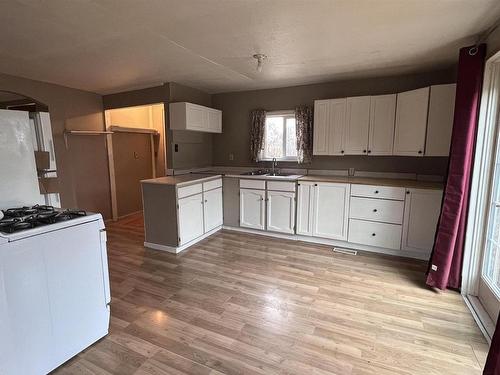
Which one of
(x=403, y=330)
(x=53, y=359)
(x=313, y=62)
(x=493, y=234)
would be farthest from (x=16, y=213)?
(x=493, y=234)

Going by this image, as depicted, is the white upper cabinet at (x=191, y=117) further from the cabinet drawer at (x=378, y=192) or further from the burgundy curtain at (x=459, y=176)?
the burgundy curtain at (x=459, y=176)

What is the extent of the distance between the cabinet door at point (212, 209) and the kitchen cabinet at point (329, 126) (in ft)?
5.44

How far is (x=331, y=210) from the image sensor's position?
3.52 m

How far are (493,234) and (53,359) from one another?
3.36 meters

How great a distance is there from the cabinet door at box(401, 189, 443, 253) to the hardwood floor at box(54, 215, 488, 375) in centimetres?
24

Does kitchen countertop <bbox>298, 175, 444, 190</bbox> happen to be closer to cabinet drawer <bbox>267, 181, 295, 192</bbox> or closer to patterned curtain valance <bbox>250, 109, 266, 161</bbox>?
cabinet drawer <bbox>267, 181, 295, 192</bbox>

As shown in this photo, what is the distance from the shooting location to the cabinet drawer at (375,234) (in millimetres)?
3217

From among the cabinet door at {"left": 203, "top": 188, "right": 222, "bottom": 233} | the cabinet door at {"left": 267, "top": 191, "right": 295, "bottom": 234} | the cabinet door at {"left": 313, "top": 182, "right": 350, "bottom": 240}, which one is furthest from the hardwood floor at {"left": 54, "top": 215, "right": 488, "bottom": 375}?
the cabinet door at {"left": 203, "top": 188, "right": 222, "bottom": 233}

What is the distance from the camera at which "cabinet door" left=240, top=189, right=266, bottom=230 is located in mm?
3941

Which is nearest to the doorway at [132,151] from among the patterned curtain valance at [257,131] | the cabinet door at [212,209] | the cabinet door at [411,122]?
the cabinet door at [212,209]

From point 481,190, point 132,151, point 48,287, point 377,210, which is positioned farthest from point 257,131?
point 48,287

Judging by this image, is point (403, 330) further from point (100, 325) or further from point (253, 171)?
point (253, 171)

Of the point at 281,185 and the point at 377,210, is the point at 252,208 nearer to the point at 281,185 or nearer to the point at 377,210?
the point at 281,185

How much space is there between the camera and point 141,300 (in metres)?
2.37
